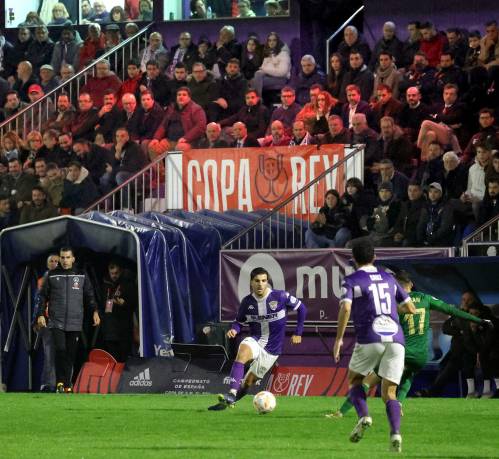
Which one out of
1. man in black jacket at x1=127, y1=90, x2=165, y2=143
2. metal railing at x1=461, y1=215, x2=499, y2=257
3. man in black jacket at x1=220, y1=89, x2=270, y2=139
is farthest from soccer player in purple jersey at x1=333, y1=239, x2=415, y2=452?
man in black jacket at x1=127, y1=90, x2=165, y2=143

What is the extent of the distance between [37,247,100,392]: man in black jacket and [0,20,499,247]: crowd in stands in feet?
9.12

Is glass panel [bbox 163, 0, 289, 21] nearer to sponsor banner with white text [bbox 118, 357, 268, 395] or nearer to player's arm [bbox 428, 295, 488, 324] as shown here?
sponsor banner with white text [bbox 118, 357, 268, 395]

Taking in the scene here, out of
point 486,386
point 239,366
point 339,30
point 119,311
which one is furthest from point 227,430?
point 339,30

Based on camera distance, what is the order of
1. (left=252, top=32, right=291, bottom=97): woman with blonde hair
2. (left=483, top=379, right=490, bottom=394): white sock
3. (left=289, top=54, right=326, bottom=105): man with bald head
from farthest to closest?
(left=252, top=32, right=291, bottom=97): woman with blonde hair
(left=289, top=54, right=326, bottom=105): man with bald head
(left=483, top=379, right=490, bottom=394): white sock

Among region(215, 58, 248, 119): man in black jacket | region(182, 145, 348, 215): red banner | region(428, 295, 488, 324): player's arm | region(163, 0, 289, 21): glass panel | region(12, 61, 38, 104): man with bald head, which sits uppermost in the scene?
region(163, 0, 289, 21): glass panel

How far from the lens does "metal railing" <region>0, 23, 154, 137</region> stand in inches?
1099

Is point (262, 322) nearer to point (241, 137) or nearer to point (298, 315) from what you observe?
point (298, 315)

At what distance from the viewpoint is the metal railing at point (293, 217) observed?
2244cm

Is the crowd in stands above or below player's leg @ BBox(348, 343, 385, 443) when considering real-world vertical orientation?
above

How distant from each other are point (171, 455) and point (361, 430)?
1.64m

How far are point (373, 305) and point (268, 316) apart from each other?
515cm

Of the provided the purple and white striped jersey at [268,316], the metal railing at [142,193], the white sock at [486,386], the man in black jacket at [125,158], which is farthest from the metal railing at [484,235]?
the man in black jacket at [125,158]

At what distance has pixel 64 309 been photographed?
2142 cm

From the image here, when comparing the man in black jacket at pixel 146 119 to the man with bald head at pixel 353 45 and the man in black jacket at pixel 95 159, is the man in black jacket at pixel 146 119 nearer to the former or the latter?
the man in black jacket at pixel 95 159
